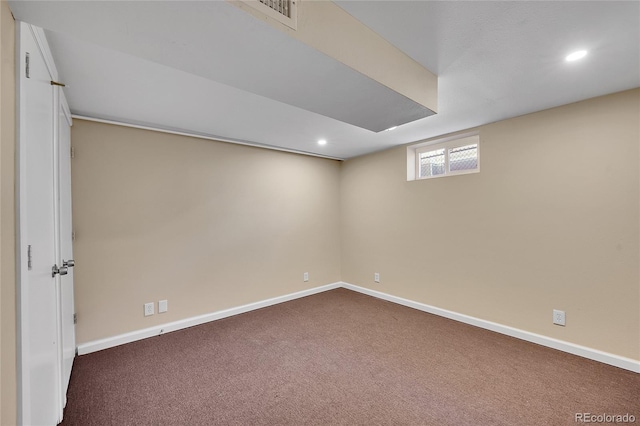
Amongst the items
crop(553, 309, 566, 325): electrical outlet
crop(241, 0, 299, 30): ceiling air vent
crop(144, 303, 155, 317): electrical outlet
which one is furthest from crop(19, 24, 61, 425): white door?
crop(553, 309, 566, 325): electrical outlet

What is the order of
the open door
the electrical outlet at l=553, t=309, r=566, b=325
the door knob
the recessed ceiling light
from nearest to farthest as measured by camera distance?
the open door, the door knob, the recessed ceiling light, the electrical outlet at l=553, t=309, r=566, b=325

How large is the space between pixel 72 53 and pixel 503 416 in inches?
135

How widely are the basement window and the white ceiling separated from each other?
0.59 meters

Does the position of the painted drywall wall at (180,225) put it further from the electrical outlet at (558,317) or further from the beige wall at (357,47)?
the electrical outlet at (558,317)

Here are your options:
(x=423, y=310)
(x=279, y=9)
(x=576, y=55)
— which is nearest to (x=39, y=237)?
(x=279, y=9)

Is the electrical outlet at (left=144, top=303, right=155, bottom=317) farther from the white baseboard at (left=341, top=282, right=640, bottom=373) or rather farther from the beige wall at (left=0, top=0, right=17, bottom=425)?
the white baseboard at (left=341, top=282, right=640, bottom=373)

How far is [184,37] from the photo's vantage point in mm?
1228

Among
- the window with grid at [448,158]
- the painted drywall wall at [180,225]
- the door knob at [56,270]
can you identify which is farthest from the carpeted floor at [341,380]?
the window with grid at [448,158]

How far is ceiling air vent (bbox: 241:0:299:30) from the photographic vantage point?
43.9 inches

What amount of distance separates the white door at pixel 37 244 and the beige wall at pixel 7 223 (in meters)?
0.04

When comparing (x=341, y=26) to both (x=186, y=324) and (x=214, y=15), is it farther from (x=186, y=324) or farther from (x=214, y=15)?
(x=186, y=324)

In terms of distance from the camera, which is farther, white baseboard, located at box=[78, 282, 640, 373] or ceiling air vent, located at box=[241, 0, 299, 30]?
white baseboard, located at box=[78, 282, 640, 373]

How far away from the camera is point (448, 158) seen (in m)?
3.38

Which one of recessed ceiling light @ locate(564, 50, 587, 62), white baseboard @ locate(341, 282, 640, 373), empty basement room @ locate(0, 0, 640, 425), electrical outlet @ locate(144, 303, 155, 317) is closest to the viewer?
empty basement room @ locate(0, 0, 640, 425)
